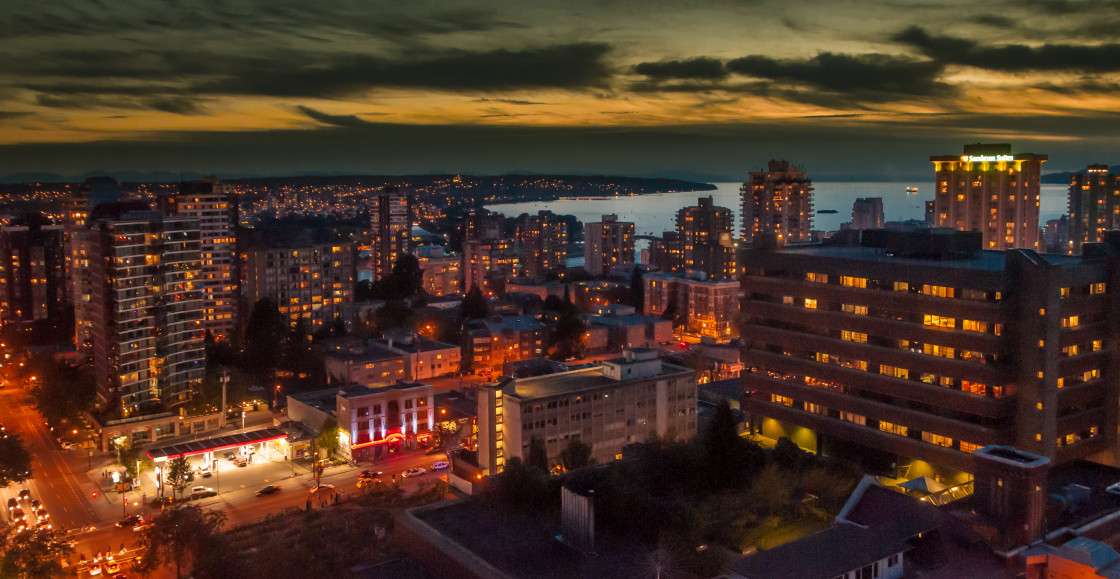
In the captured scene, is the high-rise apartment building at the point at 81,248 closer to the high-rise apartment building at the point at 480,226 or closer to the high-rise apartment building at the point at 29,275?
the high-rise apartment building at the point at 29,275

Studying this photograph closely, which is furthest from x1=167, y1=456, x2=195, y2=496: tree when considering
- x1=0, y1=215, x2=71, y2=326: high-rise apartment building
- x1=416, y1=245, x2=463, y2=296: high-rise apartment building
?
x1=416, y1=245, x2=463, y2=296: high-rise apartment building

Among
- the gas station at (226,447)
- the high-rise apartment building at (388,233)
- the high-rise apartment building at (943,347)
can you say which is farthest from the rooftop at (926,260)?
the high-rise apartment building at (388,233)

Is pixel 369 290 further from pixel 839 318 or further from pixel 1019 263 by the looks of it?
pixel 1019 263

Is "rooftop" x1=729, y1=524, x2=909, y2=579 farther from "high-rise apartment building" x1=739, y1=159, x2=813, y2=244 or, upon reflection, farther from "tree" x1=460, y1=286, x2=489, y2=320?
"high-rise apartment building" x1=739, y1=159, x2=813, y2=244

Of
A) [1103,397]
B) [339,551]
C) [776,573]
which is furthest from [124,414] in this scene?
[1103,397]

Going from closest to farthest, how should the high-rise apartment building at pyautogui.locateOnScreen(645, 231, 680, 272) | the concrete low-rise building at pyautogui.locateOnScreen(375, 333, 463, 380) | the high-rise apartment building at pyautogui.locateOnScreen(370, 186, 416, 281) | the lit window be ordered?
the lit window → the concrete low-rise building at pyautogui.locateOnScreen(375, 333, 463, 380) → the high-rise apartment building at pyautogui.locateOnScreen(370, 186, 416, 281) → the high-rise apartment building at pyautogui.locateOnScreen(645, 231, 680, 272)
